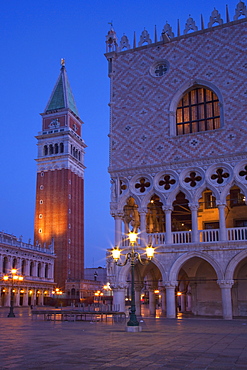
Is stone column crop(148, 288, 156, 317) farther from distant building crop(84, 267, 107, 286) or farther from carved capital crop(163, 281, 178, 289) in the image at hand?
distant building crop(84, 267, 107, 286)

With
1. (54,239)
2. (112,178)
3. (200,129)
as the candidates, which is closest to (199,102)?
(200,129)

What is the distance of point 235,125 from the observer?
85.8 ft

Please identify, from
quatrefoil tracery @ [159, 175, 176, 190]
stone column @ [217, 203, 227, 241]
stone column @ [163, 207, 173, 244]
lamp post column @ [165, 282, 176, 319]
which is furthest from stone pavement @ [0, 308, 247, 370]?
quatrefoil tracery @ [159, 175, 176, 190]

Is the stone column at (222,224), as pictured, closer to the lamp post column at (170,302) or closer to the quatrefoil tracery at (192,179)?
the quatrefoil tracery at (192,179)

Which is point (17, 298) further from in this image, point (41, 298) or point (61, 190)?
point (61, 190)

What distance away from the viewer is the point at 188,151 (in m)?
27.0

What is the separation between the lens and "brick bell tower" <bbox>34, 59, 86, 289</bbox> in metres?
77.4

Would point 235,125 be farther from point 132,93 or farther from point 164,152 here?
point 132,93

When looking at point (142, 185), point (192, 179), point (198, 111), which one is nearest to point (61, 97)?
point (198, 111)

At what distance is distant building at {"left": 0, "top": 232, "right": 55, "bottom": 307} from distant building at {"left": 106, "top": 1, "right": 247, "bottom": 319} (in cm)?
3554

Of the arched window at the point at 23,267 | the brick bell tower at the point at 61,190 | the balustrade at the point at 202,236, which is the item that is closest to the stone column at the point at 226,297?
the balustrade at the point at 202,236

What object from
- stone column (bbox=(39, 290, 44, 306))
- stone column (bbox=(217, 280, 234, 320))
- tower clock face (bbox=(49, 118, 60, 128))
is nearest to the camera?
stone column (bbox=(217, 280, 234, 320))

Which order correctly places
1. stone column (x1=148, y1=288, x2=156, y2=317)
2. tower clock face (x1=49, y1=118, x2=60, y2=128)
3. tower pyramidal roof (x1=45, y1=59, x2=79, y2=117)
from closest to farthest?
stone column (x1=148, y1=288, x2=156, y2=317) < tower clock face (x1=49, y1=118, x2=60, y2=128) < tower pyramidal roof (x1=45, y1=59, x2=79, y2=117)

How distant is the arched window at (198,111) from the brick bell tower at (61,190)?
51.4 meters
